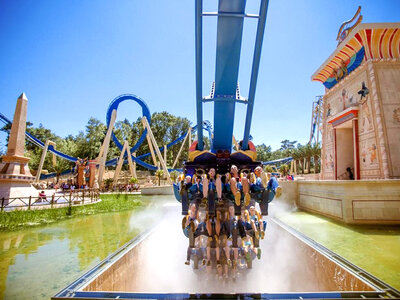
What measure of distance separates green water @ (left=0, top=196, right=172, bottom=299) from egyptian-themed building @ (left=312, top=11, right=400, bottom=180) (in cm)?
1138

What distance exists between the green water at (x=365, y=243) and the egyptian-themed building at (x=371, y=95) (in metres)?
4.44

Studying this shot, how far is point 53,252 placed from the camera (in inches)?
229

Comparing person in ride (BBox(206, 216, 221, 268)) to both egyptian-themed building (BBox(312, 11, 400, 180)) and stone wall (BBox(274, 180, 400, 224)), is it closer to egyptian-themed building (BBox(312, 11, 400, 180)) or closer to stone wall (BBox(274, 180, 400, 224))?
stone wall (BBox(274, 180, 400, 224))

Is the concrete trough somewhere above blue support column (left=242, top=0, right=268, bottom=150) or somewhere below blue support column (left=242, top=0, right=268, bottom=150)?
below

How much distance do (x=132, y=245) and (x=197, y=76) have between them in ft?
11.7

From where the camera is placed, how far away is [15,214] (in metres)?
9.60

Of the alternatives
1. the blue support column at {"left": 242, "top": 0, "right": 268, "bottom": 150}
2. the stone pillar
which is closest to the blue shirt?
the blue support column at {"left": 242, "top": 0, "right": 268, "bottom": 150}

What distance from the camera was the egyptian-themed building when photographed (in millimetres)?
10945

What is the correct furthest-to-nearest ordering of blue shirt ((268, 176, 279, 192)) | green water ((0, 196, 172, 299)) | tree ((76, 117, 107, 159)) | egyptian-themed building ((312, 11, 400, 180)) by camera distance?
tree ((76, 117, 107, 159)) → egyptian-themed building ((312, 11, 400, 180)) → blue shirt ((268, 176, 279, 192)) → green water ((0, 196, 172, 299))

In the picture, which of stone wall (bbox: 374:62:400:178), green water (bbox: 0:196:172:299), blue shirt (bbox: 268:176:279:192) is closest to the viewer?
green water (bbox: 0:196:172:299)

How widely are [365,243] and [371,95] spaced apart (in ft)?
28.1

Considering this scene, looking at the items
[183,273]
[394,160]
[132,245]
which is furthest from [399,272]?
[394,160]

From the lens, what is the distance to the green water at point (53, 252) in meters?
3.95

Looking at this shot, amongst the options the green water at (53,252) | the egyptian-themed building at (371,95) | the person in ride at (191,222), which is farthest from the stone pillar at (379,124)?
the green water at (53,252)
